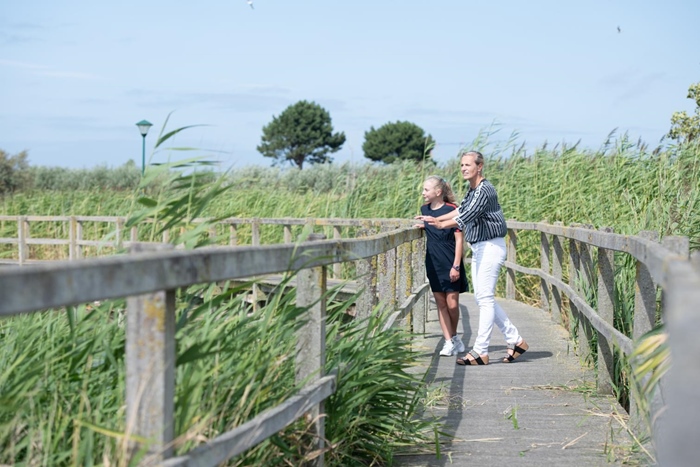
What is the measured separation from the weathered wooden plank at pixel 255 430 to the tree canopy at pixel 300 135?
92.9 metres

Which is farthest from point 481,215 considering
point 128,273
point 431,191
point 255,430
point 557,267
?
point 128,273

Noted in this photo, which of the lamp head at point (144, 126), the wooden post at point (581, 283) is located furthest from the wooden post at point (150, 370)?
the lamp head at point (144, 126)

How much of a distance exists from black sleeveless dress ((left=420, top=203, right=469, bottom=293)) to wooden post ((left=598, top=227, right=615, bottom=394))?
1937 mm

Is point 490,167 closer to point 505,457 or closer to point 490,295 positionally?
point 490,295

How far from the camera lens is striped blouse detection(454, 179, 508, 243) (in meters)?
7.82

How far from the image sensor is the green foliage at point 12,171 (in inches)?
1713

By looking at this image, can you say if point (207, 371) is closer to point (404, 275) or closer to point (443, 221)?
point (443, 221)

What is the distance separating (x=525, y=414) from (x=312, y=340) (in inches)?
101

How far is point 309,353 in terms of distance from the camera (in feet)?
13.2

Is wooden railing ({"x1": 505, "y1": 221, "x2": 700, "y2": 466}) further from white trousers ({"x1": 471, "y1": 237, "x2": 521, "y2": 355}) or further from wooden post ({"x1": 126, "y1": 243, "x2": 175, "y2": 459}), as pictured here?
wooden post ({"x1": 126, "y1": 243, "x2": 175, "y2": 459})

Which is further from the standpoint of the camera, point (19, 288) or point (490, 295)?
point (490, 295)

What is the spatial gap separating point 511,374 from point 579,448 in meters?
2.47

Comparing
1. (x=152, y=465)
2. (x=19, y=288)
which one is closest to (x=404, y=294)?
(x=152, y=465)

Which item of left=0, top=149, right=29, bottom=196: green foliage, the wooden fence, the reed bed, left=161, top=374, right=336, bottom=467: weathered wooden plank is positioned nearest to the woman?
the wooden fence
